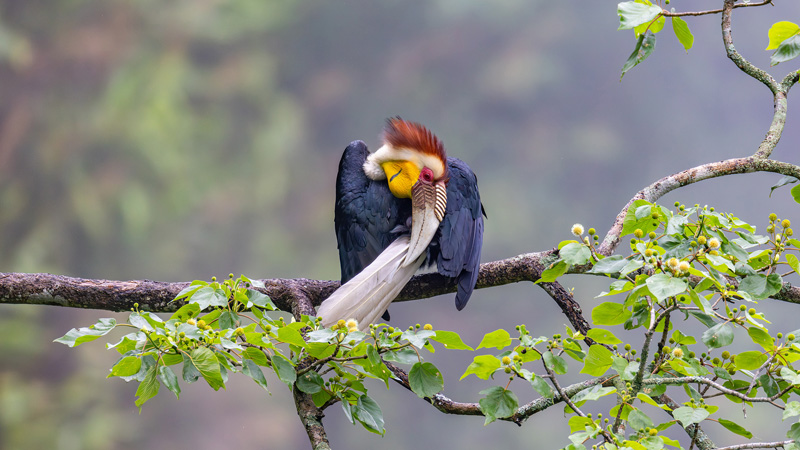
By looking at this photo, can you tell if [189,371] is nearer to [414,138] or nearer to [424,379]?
[424,379]

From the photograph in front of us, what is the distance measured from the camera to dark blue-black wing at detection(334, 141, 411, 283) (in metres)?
1.81

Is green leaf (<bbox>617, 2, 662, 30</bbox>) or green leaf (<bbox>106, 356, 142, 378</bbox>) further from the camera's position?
green leaf (<bbox>617, 2, 662, 30</bbox>)

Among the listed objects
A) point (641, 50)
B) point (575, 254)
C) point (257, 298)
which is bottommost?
point (257, 298)

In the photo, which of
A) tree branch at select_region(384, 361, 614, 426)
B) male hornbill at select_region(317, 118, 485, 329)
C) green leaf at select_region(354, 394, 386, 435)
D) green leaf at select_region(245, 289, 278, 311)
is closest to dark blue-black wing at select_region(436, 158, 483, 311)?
male hornbill at select_region(317, 118, 485, 329)

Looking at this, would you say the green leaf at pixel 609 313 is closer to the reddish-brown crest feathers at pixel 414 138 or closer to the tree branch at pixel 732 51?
the tree branch at pixel 732 51

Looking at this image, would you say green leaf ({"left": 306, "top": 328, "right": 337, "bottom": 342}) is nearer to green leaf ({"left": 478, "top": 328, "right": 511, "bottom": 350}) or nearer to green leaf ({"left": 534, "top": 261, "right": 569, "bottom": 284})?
green leaf ({"left": 478, "top": 328, "right": 511, "bottom": 350})

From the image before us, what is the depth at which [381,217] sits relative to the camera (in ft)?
6.00

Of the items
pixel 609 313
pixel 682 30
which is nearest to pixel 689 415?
pixel 609 313

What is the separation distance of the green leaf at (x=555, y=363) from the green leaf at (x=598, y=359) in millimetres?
31

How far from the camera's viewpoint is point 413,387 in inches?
39.5

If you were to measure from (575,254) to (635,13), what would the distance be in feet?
1.63

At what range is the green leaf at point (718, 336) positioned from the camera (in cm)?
91

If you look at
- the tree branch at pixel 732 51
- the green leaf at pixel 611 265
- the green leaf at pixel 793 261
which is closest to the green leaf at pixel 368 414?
the green leaf at pixel 611 265

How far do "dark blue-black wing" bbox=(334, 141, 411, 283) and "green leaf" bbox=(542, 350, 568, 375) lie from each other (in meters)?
0.87
